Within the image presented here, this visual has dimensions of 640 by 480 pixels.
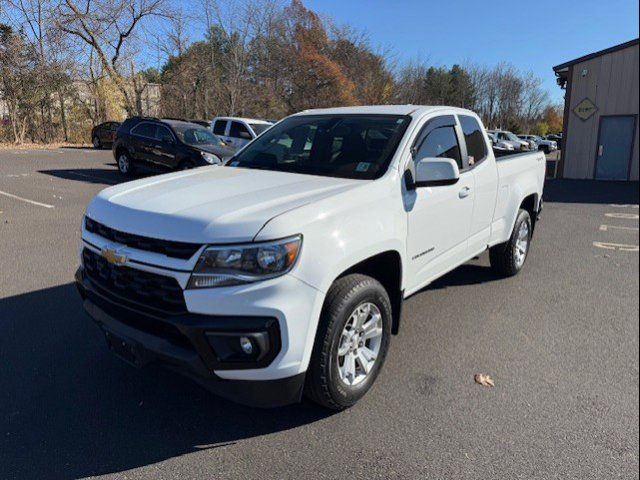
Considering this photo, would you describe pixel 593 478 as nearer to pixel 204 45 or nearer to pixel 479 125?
pixel 479 125

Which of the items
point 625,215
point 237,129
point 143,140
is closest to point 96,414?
point 625,215

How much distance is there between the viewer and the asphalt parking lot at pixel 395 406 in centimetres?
257

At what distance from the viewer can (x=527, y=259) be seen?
6609 millimetres

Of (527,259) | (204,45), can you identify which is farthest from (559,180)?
(204,45)

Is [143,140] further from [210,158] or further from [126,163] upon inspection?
[210,158]

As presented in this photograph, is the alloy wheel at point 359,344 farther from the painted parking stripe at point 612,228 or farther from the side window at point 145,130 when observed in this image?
the side window at point 145,130

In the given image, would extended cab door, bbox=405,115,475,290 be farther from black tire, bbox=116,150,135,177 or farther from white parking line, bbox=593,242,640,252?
black tire, bbox=116,150,135,177

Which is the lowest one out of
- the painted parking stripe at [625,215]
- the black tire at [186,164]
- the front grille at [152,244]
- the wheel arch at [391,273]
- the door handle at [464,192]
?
the painted parking stripe at [625,215]

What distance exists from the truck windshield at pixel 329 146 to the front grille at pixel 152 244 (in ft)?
4.38

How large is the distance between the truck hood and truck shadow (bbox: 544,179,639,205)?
11.3 metres

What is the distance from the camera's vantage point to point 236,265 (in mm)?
2418

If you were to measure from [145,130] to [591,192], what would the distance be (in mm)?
12839

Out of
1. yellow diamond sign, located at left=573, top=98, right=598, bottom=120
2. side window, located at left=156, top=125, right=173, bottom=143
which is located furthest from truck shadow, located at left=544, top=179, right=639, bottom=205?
side window, located at left=156, top=125, right=173, bottom=143

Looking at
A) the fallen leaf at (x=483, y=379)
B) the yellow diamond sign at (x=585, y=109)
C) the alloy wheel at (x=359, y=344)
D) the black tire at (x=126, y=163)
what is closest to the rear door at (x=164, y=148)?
the black tire at (x=126, y=163)
